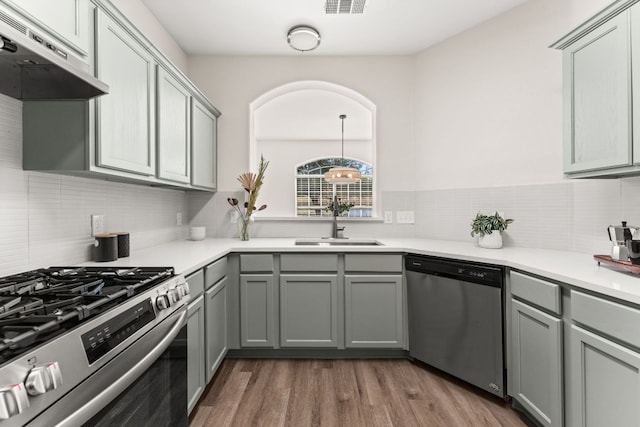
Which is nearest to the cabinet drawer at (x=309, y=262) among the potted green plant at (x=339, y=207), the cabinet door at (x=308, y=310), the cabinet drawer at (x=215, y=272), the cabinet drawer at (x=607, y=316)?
the cabinet door at (x=308, y=310)

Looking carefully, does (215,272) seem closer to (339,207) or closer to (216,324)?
(216,324)

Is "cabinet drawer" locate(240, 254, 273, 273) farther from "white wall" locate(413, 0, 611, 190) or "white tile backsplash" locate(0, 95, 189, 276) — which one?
"white wall" locate(413, 0, 611, 190)

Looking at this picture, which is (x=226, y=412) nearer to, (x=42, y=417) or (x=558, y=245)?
(x=42, y=417)

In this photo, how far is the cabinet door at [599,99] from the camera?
4.95ft

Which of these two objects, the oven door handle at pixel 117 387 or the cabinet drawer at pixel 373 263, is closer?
the oven door handle at pixel 117 387

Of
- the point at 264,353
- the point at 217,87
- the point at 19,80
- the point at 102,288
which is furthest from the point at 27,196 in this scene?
the point at 217,87

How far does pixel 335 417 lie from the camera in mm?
1830

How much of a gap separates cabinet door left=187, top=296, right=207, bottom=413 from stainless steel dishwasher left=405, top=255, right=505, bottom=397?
1469 mm

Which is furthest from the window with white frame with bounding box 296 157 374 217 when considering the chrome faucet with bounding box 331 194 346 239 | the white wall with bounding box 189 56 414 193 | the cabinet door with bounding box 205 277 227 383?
the cabinet door with bounding box 205 277 227 383

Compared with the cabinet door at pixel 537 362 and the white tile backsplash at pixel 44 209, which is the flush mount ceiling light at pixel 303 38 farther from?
the cabinet door at pixel 537 362

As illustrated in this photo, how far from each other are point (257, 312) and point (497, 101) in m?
2.53

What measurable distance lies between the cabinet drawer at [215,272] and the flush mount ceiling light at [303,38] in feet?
6.36

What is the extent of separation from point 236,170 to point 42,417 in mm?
2701

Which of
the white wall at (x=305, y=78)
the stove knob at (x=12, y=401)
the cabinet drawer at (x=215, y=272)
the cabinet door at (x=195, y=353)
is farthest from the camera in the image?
the white wall at (x=305, y=78)
